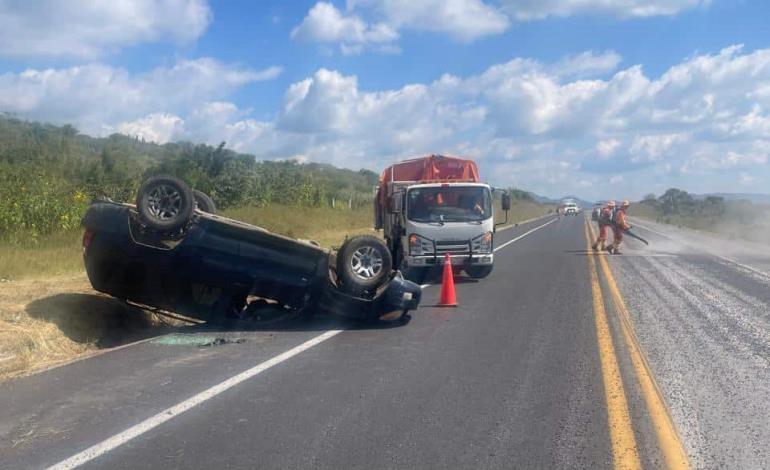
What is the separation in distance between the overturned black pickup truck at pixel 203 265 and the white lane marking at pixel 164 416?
143 cm

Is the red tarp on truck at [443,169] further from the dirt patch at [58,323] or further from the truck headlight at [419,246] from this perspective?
the dirt patch at [58,323]

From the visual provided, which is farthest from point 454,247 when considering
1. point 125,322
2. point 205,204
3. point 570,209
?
point 570,209

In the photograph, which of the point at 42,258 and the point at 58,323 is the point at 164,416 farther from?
the point at 42,258

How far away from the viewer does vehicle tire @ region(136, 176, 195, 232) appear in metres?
9.38

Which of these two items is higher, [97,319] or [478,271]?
[478,271]

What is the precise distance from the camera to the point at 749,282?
15.8 meters

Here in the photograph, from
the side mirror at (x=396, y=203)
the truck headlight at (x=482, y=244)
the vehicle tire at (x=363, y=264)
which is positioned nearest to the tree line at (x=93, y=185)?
the side mirror at (x=396, y=203)

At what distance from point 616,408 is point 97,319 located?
7.06 m

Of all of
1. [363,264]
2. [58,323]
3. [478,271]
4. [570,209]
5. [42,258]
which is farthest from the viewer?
[570,209]

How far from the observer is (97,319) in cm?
1018

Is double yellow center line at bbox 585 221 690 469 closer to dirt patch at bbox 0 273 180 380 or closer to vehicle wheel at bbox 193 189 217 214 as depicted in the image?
dirt patch at bbox 0 273 180 380

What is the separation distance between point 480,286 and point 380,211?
7.21m

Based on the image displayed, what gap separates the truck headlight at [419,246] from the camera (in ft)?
52.5

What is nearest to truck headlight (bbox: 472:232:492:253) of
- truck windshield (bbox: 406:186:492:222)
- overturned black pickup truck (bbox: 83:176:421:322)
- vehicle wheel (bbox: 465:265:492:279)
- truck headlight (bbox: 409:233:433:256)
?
truck windshield (bbox: 406:186:492:222)
